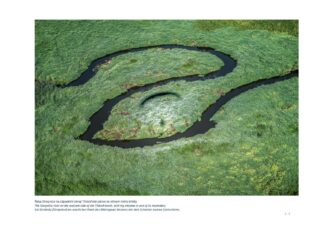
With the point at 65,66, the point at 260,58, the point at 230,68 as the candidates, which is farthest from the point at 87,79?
the point at 260,58

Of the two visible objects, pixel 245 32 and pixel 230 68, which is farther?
pixel 245 32

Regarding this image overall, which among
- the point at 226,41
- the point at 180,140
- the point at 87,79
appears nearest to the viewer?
the point at 180,140

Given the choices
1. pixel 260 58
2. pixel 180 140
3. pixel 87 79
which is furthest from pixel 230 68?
pixel 87 79

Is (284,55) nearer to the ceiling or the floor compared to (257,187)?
nearer to the ceiling

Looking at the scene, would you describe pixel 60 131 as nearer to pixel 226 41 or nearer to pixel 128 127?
pixel 128 127

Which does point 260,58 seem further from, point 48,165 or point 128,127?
point 48,165

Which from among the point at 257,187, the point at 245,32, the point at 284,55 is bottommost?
the point at 257,187

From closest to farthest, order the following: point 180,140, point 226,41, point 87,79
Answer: point 180,140 → point 87,79 → point 226,41
